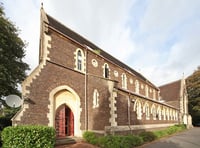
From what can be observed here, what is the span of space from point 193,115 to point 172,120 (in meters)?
21.7

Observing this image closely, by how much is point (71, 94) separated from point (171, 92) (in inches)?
1646

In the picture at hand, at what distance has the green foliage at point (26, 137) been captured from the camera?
1076 centimetres

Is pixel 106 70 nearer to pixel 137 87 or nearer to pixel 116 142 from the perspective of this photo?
pixel 116 142

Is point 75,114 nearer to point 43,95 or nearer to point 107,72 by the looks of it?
point 43,95

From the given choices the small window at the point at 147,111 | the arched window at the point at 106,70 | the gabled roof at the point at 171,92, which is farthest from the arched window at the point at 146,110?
the gabled roof at the point at 171,92

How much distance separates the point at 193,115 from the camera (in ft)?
193

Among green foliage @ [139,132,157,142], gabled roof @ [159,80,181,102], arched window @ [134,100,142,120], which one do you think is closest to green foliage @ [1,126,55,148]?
green foliage @ [139,132,157,142]

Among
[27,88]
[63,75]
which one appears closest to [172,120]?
[63,75]

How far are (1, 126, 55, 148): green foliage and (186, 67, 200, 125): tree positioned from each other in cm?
5171

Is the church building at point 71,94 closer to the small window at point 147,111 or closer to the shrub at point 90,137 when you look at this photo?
the shrub at point 90,137

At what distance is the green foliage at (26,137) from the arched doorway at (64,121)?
6.86 m

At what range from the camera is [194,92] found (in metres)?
58.3

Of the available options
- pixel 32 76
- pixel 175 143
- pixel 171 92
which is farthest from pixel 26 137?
pixel 171 92

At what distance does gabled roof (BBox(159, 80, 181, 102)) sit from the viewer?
52.3m
